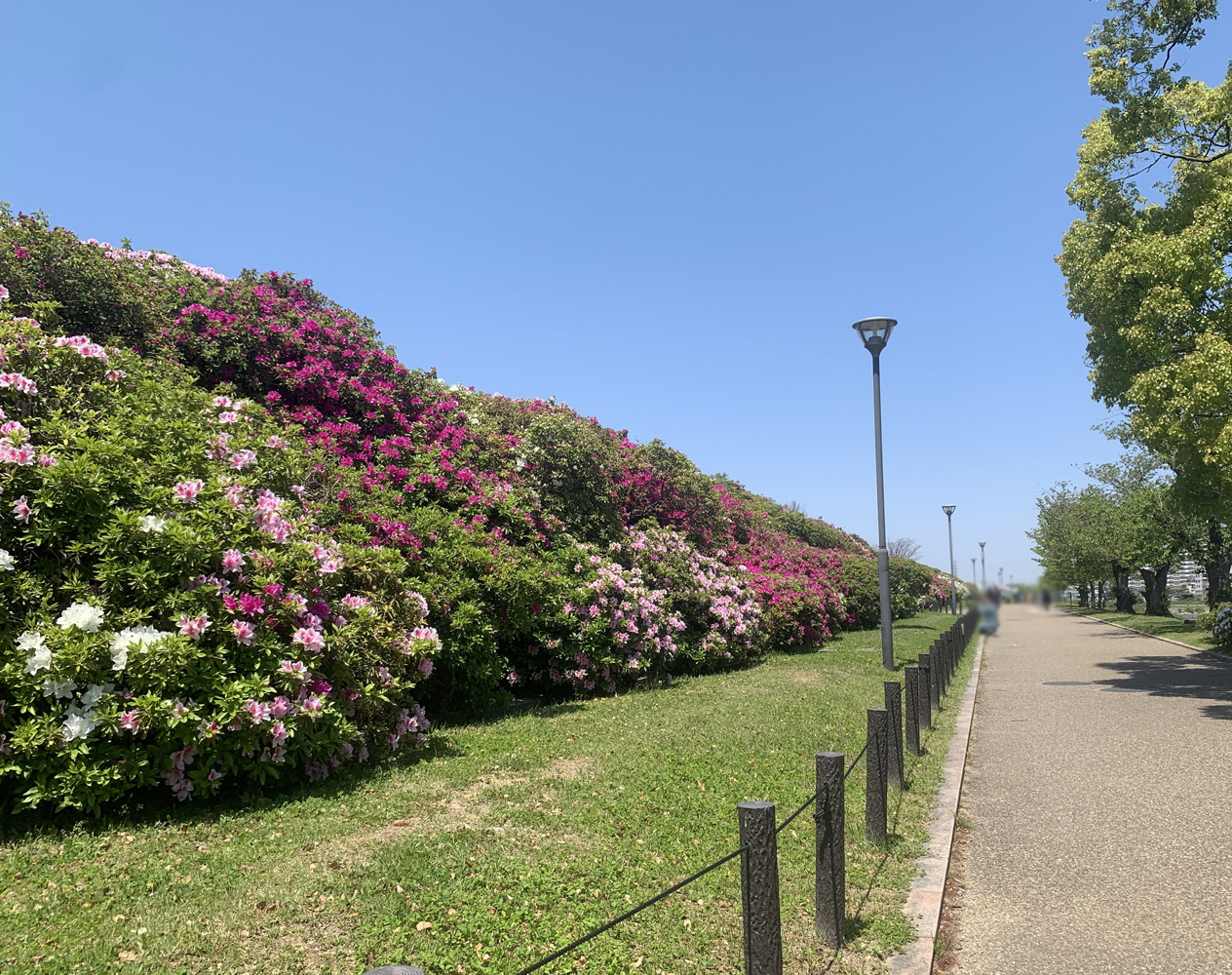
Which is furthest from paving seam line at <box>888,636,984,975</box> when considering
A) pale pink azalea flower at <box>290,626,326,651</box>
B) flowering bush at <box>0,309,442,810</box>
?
pale pink azalea flower at <box>290,626,326,651</box>

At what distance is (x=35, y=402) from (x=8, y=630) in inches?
91.8

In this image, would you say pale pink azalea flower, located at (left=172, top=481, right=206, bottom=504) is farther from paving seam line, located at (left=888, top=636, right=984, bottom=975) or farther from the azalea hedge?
paving seam line, located at (left=888, top=636, right=984, bottom=975)

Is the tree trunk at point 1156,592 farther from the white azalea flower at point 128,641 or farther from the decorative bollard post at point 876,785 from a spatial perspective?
the white azalea flower at point 128,641

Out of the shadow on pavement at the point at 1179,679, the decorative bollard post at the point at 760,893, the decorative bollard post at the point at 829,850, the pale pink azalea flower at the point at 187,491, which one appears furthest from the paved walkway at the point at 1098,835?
the pale pink azalea flower at the point at 187,491

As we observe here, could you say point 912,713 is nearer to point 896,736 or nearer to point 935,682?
point 896,736

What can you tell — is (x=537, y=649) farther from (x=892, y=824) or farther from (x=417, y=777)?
(x=892, y=824)

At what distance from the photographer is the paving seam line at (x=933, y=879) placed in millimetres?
3773

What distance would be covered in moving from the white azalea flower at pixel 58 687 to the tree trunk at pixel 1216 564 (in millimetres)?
32023

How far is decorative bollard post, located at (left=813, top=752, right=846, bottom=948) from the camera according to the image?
3.83 meters

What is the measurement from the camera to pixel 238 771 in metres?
5.16

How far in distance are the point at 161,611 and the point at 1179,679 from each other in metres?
16.3

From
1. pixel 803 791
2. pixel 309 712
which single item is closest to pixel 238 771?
pixel 309 712

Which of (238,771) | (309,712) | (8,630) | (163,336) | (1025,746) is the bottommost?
(1025,746)

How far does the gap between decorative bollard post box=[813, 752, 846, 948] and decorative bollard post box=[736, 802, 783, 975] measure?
2.73 ft
